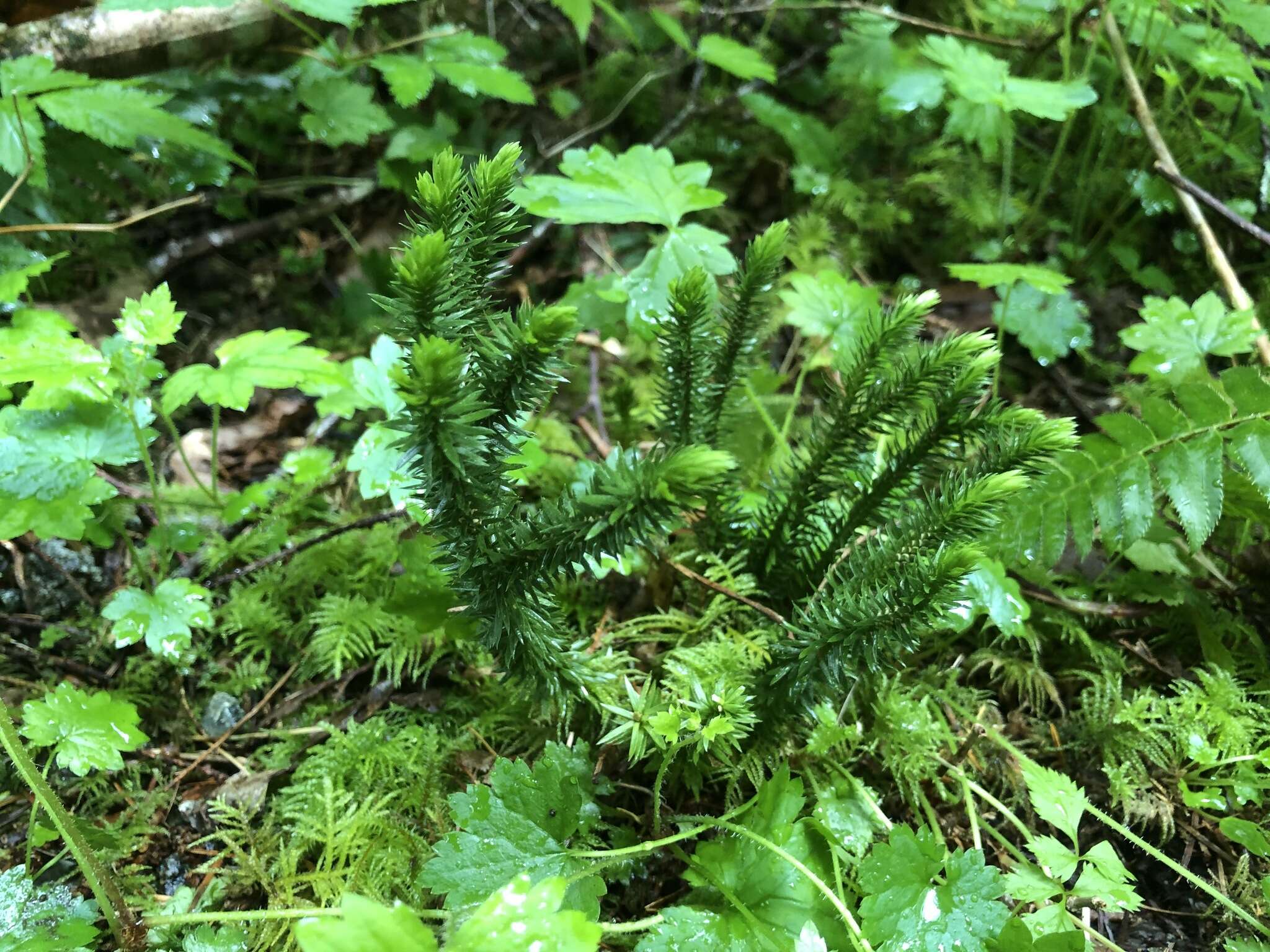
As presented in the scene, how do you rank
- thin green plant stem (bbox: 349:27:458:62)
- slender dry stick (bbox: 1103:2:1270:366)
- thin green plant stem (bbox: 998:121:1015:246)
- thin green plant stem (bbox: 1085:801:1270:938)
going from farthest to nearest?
thin green plant stem (bbox: 349:27:458:62), thin green plant stem (bbox: 998:121:1015:246), slender dry stick (bbox: 1103:2:1270:366), thin green plant stem (bbox: 1085:801:1270:938)

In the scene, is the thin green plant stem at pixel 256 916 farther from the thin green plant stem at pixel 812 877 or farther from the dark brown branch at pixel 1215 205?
the dark brown branch at pixel 1215 205

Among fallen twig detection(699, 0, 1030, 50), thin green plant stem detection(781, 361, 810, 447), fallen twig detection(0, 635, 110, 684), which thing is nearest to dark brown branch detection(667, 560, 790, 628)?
thin green plant stem detection(781, 361, 810, 447)

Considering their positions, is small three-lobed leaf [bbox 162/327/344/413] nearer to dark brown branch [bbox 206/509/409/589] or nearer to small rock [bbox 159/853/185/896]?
dark brown branch [bbox 206/509/409/589]

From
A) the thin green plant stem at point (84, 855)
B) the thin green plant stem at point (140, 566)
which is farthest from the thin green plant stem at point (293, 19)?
the thin green plant stem at point (84, 855)

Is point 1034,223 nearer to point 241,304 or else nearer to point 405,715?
point 405,715

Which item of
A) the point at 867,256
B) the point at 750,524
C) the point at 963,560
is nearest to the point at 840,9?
the point at 867,256
